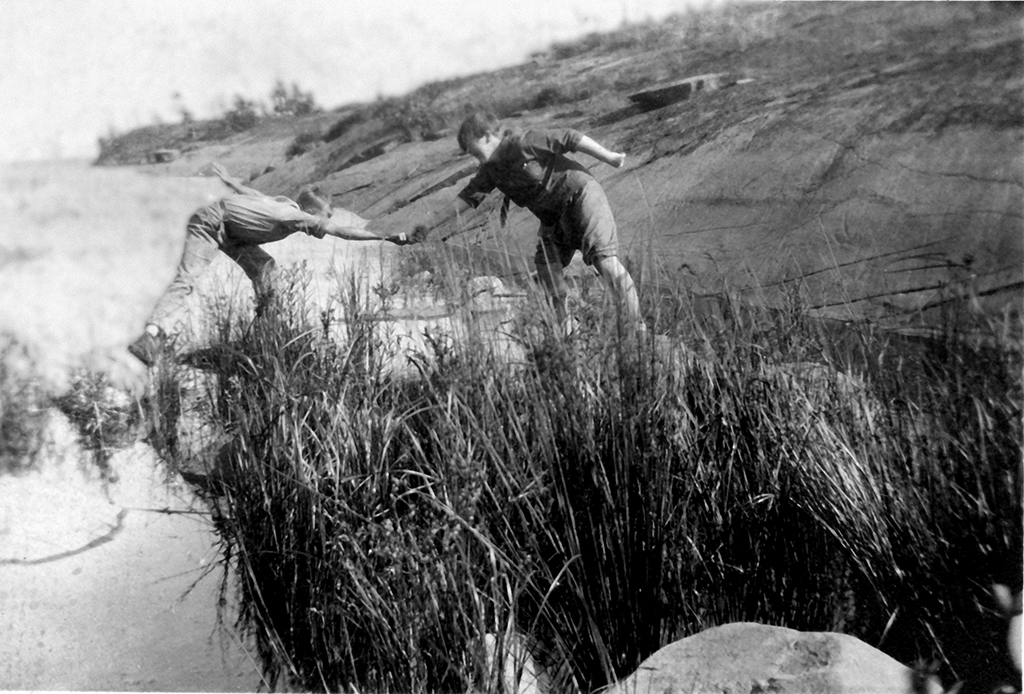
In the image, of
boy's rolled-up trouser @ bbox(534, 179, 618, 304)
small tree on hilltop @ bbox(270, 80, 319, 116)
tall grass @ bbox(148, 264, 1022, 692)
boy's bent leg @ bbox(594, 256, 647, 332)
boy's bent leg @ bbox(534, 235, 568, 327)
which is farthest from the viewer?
small tree on hilltop @ bbox(270, 80, 319, 116)

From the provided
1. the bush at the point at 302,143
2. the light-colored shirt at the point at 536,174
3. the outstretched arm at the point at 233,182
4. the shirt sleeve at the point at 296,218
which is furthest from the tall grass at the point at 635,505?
the bush at the point at 302,143

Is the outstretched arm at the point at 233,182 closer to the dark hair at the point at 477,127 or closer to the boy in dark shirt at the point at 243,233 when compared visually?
the boy in dark shirt at the point at 243,233

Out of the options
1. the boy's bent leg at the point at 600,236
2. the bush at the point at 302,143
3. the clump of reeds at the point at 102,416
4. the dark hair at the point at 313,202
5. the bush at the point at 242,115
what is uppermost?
the bush at the point at 242,115

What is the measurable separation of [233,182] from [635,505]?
1.71 metres

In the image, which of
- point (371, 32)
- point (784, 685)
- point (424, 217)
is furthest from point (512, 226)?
point (784, 685)

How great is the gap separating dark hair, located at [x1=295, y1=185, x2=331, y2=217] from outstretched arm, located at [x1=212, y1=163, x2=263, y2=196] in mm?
135

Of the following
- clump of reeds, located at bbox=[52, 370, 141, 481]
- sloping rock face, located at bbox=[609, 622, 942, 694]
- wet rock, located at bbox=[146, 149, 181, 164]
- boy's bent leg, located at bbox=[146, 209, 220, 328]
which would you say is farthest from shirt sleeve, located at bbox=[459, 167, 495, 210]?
sloping rock face, located at bbox=[609, 622, 942, 694]

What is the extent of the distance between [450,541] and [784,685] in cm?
91

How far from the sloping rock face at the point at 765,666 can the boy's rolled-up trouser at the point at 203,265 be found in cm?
173

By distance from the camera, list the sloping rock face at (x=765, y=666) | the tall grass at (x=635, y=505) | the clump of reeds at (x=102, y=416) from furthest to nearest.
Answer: the clump of reeds at (x=102, y=416) → the tall grass at (x=635, y=505) → the sloping rock face at (x=765, y=666)

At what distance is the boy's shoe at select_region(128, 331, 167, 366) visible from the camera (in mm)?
3648

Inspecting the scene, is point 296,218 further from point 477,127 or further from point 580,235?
point 580,235

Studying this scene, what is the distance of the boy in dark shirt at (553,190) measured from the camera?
345cm

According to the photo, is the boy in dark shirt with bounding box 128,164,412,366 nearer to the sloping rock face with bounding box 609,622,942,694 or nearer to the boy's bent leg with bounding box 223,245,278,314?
the boy's bent leg with bounding box 223,245,278,314
